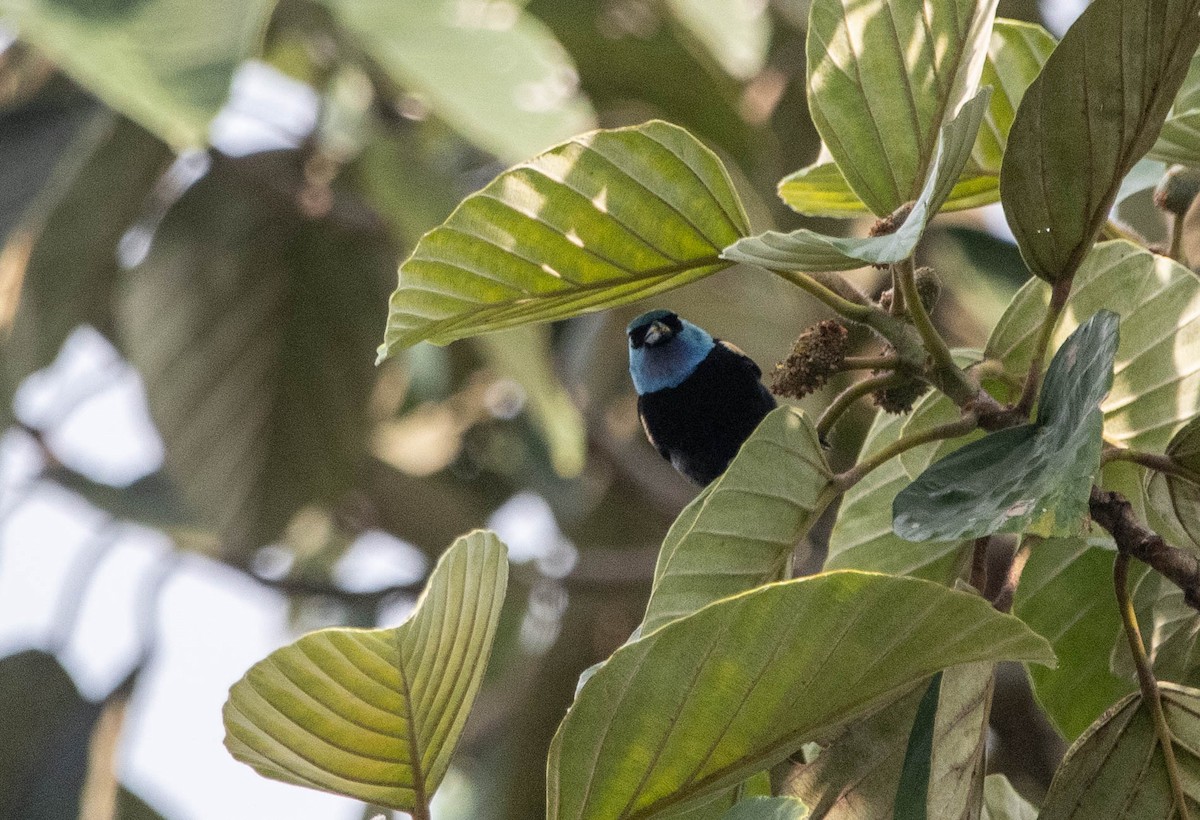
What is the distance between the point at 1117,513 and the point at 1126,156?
274 mm

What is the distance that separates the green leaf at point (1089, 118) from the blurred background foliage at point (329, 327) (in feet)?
6.94

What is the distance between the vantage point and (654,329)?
2.60 metres

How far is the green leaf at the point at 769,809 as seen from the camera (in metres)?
1.07

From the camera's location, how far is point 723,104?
12.3 ft

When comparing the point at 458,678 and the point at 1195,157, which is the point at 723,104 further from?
the point at 458,678

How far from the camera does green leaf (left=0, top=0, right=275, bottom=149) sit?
2322 millimetres

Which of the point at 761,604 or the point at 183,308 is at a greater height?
the point at 761,604

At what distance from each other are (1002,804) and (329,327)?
3009 millimetres

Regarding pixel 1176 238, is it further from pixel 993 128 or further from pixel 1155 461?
pixel 1155 461

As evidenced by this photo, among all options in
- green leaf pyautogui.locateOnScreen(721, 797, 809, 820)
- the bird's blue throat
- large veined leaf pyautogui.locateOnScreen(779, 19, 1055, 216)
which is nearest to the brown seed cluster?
large veined leaf pyautogui.locateOnScreen(779, 19, 1055, 216)

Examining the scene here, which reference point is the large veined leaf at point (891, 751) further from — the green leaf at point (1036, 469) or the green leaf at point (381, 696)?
the green leaf at point (381, 696)

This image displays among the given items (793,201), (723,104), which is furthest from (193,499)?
(793,201)

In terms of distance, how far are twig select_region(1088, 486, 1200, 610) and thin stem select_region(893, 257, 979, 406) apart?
13 cm

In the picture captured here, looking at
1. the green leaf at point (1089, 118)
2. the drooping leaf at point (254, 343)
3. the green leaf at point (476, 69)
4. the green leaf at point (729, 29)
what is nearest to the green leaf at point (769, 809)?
the green leaf at point (1089, 118)
